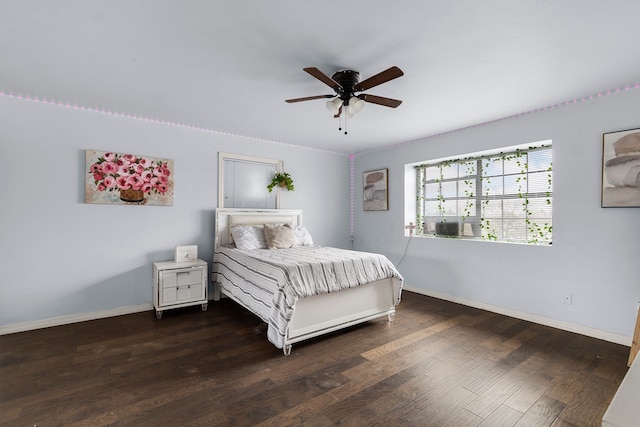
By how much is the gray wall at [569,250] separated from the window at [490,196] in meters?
0.30

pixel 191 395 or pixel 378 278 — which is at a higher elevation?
pixel 378 278

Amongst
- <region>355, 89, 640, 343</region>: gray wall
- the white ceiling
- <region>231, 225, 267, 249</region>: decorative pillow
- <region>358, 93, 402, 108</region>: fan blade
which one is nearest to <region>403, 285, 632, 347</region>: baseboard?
<region>355, 89, 640, 343</region>: gray wall

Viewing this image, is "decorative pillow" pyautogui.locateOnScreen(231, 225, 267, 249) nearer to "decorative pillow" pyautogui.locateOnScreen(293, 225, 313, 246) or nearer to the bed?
the bed

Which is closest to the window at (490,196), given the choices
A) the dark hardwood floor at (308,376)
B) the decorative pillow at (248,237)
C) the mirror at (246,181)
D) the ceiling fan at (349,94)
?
the dark hardwood floor at (308,376)

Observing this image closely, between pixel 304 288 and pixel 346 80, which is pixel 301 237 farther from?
pixel 346 80

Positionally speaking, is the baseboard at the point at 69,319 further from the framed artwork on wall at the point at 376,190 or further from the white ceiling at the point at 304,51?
the framed artwork on wall at the point at 376,190

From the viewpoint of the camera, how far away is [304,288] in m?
2.68

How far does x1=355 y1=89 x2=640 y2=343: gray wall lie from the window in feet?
0.98

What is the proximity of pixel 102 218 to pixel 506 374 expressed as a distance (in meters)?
4.33

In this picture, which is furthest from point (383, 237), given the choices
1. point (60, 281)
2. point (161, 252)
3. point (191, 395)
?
point (60, 281)

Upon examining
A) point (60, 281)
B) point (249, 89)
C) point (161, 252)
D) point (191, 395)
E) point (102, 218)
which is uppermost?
point (249, 89)

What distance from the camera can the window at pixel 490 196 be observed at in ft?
12.0

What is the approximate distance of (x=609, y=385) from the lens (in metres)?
2.17

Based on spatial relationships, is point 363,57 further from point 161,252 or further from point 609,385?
point 161,252
